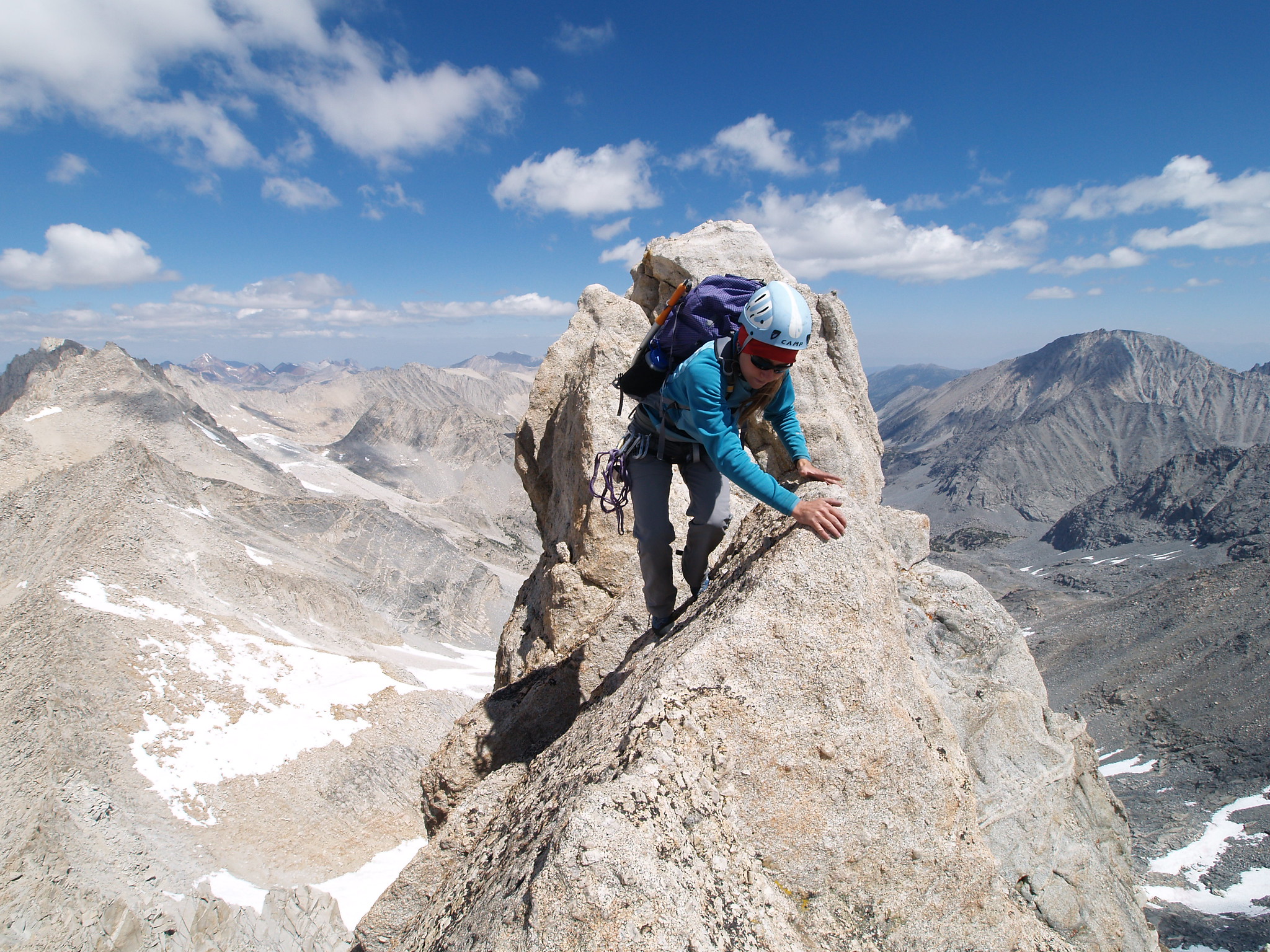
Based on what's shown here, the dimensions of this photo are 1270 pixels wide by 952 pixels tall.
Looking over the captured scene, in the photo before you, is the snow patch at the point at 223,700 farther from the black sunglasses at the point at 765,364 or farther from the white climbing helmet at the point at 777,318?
the white climbing helmet at the point at 777,318

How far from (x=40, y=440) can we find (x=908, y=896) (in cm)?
10095

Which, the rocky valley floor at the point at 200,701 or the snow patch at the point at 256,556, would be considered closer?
the rocky valley floor at the point at 200,701

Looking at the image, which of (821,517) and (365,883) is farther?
(365,883)

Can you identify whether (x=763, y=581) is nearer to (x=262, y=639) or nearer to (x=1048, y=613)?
(x=262, y=639)

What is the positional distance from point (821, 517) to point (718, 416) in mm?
1110

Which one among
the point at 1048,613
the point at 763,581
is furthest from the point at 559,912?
the point at 1048,613

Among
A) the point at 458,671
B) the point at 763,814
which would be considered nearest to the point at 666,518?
the point at 763,814

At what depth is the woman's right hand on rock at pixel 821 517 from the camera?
4961mm

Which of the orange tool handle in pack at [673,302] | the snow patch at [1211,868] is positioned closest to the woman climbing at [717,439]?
the orange tool handle in pack at [673,302]

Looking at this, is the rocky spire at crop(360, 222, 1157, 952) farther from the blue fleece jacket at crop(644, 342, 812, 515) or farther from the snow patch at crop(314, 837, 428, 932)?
the snow patch at crop(314, 837, 428, 932)

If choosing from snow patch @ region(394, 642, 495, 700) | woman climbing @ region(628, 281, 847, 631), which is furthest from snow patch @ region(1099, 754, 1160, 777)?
woman climbing @ region(628, 281, 847, 631)

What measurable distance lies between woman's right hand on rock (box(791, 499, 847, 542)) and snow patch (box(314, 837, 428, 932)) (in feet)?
88.8

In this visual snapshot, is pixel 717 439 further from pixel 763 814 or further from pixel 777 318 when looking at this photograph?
pixel 763 814

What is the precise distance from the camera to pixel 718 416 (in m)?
5.18
